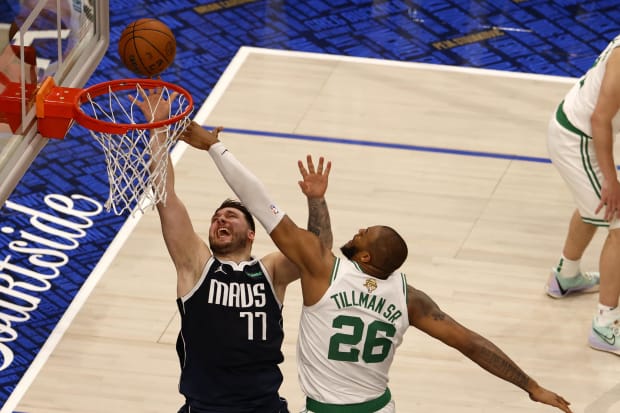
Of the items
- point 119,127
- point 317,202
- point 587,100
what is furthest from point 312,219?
point 587,100

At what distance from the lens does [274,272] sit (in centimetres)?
553

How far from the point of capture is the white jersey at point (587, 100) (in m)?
6.83

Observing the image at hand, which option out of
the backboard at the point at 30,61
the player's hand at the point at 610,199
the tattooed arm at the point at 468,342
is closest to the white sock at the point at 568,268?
the player's hand at the point at 610,199

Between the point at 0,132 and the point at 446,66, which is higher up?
the point at 0,132

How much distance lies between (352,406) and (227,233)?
34.6 inches

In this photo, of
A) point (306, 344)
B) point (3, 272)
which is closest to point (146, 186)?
point (306, 344)

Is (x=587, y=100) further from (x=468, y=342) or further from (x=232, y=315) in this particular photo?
(x=232, y=315)

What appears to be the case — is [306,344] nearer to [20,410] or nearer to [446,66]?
[20,410]

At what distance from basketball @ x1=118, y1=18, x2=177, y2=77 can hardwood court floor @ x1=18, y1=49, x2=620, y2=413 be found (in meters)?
1.70

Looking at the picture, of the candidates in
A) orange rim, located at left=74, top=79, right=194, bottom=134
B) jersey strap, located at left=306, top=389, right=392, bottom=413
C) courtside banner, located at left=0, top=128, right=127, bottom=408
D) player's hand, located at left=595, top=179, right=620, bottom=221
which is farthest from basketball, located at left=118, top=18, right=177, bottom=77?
player's hand, located at left=595, top=179, right=620, bottom=221

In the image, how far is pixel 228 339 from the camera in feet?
17.6

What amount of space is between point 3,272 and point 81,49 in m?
1.97

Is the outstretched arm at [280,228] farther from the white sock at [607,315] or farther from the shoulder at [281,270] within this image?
the white sock at [607,315]

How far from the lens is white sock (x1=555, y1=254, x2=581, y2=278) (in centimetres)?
743
